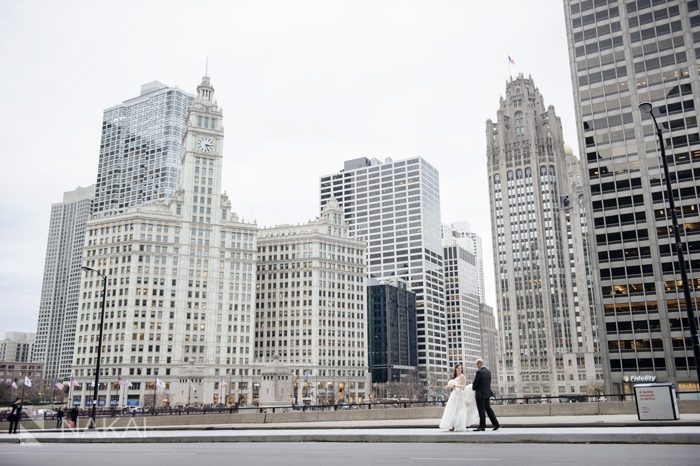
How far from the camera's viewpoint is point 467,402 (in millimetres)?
→ 20172

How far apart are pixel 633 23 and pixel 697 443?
381 ft

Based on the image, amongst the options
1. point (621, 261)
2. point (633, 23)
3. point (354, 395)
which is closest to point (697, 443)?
point (621, 261)

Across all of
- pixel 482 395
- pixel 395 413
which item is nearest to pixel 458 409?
pixel 482 395

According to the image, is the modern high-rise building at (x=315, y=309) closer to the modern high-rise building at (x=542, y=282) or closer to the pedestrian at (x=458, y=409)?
the modern high-rise building at (x=542, y=282)

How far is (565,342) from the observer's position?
184 meters

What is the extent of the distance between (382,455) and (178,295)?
492ft

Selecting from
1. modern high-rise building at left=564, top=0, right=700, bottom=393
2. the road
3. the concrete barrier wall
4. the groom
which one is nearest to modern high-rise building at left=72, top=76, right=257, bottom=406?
modern high-rise building at left=564, top=0, right=700, bottom=393

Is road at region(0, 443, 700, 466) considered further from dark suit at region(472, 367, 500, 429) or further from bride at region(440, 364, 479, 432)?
bride at region(440, 364, 479, 432)

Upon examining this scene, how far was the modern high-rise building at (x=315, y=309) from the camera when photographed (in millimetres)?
172375

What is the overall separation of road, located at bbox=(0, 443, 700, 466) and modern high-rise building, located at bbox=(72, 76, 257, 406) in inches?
5169

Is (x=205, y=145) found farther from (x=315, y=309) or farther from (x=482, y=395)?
(x=482, y=395)

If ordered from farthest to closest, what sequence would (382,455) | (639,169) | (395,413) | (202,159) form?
(202,159), (639,169), (395,413), (382,455)

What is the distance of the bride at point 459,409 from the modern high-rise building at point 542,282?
171 meters

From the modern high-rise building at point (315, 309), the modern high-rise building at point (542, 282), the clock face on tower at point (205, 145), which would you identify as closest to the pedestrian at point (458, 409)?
the modern high-rise building at point (315, 309)
